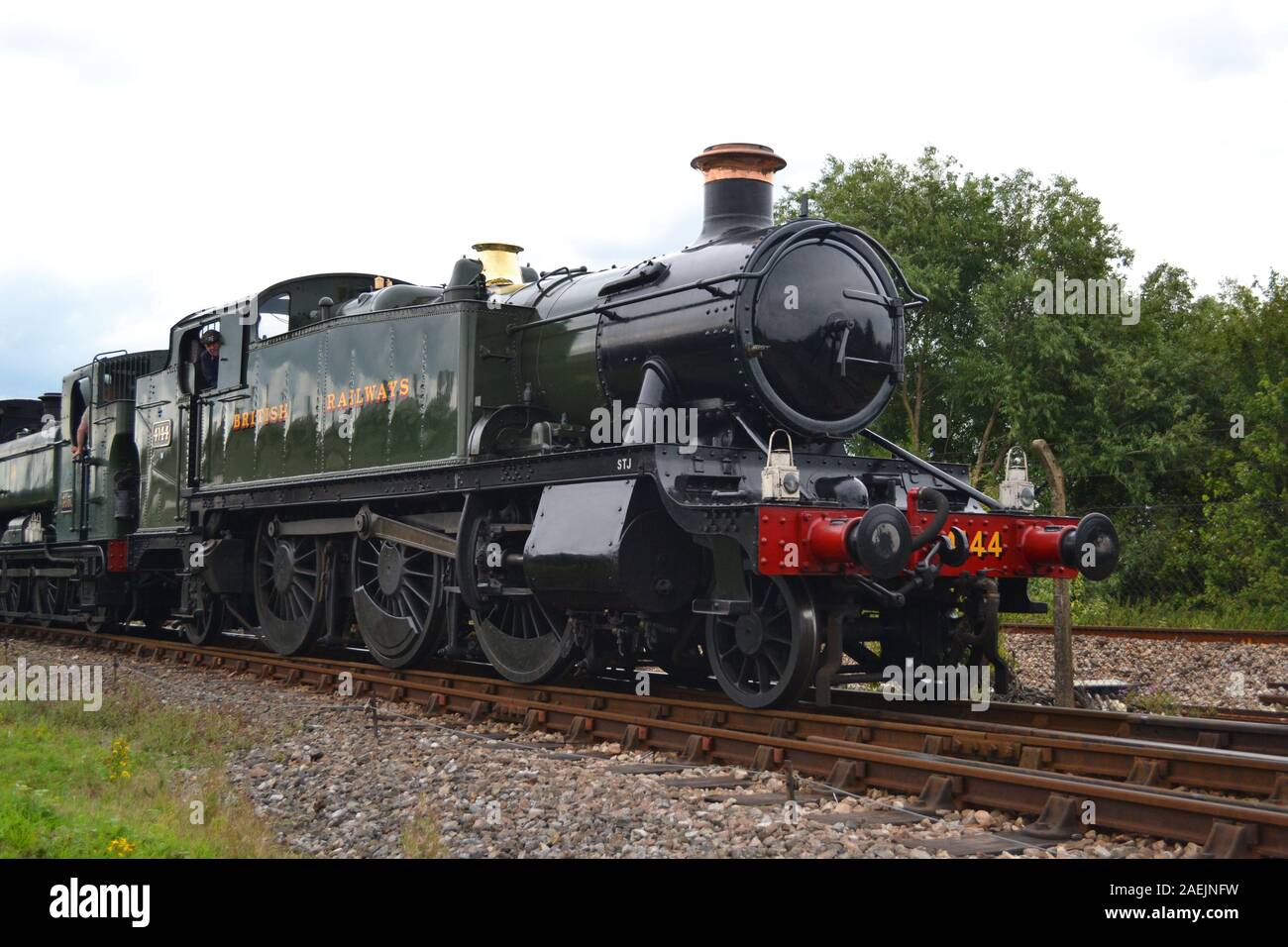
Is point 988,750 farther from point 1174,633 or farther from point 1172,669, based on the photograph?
point 1174,633

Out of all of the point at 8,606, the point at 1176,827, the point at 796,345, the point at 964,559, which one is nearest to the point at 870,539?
the point at 964,559

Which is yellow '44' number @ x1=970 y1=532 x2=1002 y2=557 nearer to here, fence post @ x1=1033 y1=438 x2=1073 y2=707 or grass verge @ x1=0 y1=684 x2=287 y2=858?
fence post @ x1=1033 y1=438 x2=1073 y2=707

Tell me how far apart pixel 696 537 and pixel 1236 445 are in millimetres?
19511

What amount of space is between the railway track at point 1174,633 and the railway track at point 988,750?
4.77 metres

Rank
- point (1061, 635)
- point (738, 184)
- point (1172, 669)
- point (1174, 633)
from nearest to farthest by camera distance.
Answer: point (738, 184) < point (1061, 635) < point (1172, 669) < point (1174, 633)

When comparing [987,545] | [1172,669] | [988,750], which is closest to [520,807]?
[988,750]

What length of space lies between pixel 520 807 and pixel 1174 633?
29.7 feet

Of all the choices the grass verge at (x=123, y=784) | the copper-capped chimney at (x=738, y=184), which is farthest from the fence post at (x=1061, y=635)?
the grass verge at (x=123, y=784)

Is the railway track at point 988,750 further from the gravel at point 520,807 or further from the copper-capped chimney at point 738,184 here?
the copper-capped chimney at point 738,184

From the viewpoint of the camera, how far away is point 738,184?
8.83 meters

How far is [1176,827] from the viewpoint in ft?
15.7

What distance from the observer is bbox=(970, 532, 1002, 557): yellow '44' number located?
790cm

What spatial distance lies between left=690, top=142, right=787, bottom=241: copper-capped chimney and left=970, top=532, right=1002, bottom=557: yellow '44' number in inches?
105

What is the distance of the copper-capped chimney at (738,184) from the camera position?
8.78 meters
